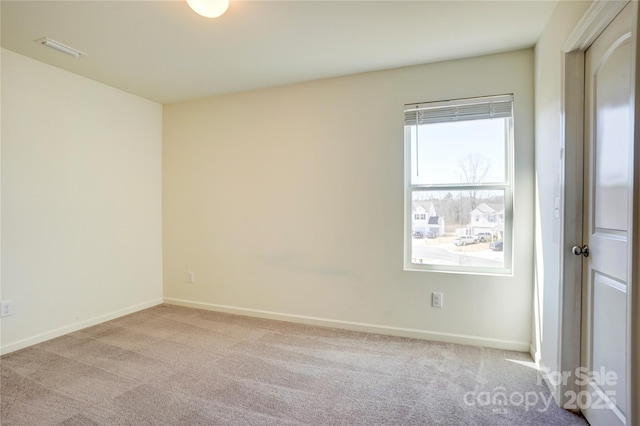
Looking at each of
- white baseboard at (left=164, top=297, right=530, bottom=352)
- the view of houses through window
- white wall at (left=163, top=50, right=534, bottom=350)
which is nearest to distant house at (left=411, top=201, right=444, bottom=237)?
the view of houses through window

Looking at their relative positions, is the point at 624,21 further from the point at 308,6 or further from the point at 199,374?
the point at 199,374

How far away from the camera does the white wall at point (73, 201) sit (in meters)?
2.63

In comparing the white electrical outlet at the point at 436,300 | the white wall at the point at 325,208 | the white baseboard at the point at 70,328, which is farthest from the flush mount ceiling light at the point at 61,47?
the white electrical outlet at the point at 436,300

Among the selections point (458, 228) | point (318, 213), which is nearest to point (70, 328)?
point (318, 213)

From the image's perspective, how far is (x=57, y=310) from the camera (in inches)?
115

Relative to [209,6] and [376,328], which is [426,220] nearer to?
[376,328]

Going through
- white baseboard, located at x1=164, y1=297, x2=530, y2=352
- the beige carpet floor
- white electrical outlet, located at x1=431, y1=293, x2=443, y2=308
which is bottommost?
the beige carpet floor

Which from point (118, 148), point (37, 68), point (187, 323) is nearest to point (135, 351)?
point (187, 323)

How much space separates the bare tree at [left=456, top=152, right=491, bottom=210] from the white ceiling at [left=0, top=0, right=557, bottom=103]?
86cm

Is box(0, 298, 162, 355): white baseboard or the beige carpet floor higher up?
box(0, 298, 162, 355): white baseboard

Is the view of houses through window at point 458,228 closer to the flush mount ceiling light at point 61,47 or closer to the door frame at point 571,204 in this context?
the door frame at point 571,204

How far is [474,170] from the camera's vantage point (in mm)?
2758

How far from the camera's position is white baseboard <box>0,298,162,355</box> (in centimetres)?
261

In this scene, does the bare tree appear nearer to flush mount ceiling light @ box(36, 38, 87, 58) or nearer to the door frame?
the door frame
